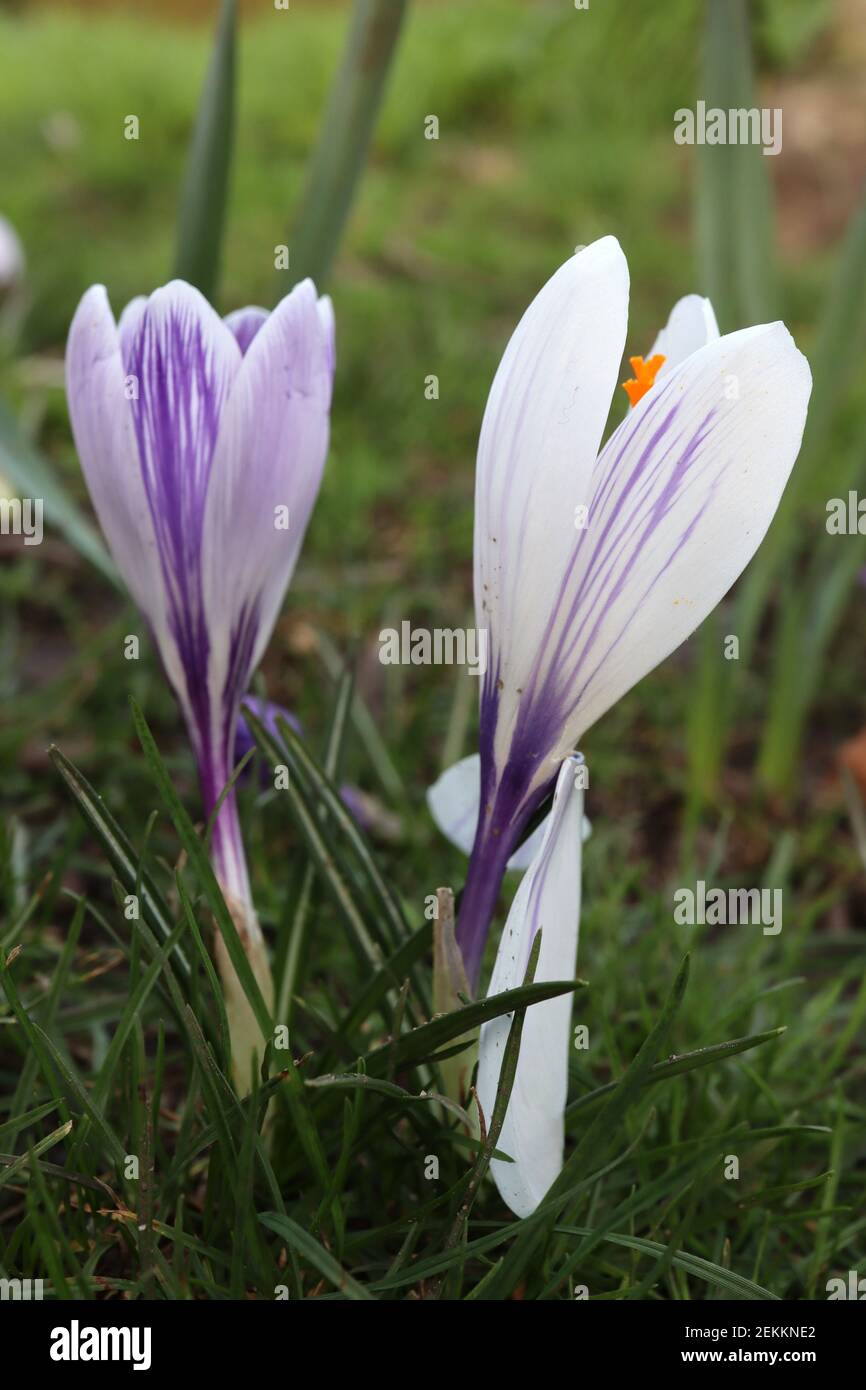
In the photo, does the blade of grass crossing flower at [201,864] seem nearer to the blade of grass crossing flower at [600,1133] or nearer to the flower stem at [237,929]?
the flower stem at [237,929]

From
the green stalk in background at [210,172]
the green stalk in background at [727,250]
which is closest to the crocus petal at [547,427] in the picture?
the green stalk in background at [210,172]

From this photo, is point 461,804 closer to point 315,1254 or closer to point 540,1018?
point 540,1018

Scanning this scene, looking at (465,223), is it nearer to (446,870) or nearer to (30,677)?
(30,677)

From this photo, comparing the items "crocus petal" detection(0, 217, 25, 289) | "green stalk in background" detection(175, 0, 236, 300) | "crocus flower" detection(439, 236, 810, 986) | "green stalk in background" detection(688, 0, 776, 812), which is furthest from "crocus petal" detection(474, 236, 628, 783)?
"crocus petal" detection(0, 217, 25, 289)

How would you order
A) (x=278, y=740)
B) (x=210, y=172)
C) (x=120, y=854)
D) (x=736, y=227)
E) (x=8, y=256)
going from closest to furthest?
(x=120, y=854), (x=278, y=740), (x=210, y=172), (x=736, y=227), (x=8, y=256)

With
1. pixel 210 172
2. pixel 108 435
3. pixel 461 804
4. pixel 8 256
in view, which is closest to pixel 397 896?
pixel 461 804

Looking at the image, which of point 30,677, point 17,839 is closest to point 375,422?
point 30,677
